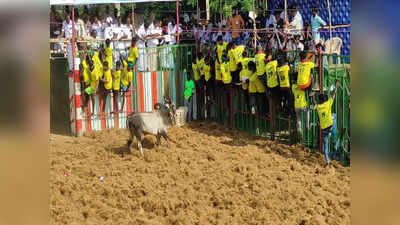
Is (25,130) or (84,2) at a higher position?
(84,2)

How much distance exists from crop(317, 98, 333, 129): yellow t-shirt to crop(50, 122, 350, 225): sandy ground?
901 millimetres

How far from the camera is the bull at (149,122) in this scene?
11.3m

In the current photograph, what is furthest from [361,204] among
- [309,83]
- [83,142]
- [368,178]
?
[83,142]

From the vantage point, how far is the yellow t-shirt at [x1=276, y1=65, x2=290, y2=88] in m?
11.3

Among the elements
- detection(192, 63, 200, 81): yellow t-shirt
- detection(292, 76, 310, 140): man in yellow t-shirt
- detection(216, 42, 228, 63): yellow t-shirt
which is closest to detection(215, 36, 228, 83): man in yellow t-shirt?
detection(216, 42, 228, 63): yellow t-shirt

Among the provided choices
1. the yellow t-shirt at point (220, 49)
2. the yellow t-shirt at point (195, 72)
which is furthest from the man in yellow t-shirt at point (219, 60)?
the yellow t-shirt at point (195, 72)

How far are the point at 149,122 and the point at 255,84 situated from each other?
287 cm

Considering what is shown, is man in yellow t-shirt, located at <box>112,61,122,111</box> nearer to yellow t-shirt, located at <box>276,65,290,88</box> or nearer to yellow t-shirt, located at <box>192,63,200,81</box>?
yellow t-shirt, located at <box>192,63,200,81</box>

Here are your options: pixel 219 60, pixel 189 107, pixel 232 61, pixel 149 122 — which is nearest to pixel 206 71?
pixel 219 60

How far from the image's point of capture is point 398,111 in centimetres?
138

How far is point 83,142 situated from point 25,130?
12243mm

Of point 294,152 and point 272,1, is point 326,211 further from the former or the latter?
point 272,1

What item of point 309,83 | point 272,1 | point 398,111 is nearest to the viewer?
point 398,111

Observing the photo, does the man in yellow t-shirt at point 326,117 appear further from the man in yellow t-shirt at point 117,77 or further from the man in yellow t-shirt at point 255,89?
the man in yellow t-shirt at point 117,77
